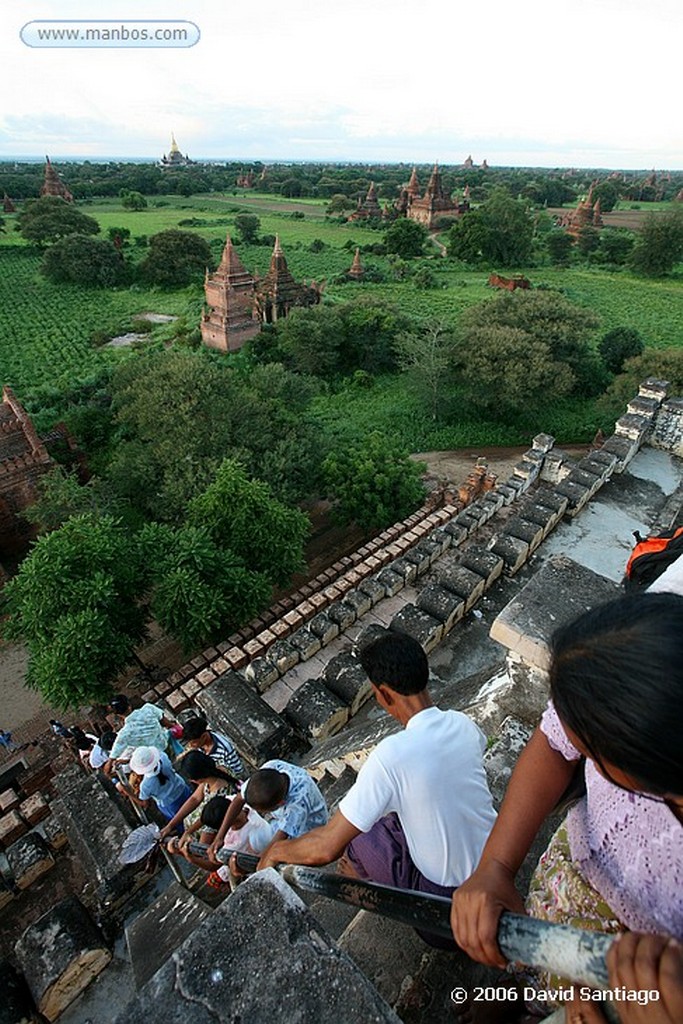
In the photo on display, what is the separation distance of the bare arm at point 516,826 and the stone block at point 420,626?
3.06 meters

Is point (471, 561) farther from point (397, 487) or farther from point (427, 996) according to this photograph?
point (397, 487)

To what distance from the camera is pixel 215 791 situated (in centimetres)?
353

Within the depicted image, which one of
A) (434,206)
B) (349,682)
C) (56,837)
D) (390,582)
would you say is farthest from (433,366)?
(434,206)

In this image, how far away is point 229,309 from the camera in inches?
1029

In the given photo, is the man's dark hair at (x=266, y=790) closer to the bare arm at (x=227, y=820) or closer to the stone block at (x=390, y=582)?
the bare arm at (x=227, y=820)

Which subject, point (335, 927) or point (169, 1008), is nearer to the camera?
point (169, 1008)

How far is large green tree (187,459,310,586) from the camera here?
945 centimetres

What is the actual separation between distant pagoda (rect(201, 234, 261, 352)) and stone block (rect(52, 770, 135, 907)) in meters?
24.6

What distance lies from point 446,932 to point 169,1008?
859 mm

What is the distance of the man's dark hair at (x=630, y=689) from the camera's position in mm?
1071

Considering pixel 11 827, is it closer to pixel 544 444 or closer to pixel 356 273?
pixel 544 444

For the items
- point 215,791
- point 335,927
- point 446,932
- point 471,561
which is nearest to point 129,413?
point 471,561

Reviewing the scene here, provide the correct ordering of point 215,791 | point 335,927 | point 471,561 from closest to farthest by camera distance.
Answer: point 335,927
point 215,791
point 471,561

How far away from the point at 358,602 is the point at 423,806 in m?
3.97
